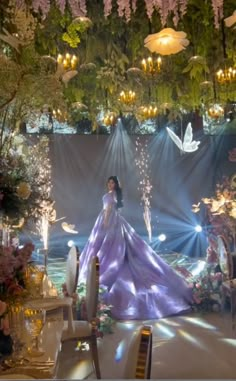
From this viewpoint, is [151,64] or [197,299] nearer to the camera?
[151,64]

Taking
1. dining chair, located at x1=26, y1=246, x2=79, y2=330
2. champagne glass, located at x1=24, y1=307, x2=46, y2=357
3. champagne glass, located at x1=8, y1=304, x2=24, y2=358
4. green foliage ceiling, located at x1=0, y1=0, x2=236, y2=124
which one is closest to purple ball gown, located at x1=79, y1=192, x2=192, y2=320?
dining chair, located at x1=26, y1=246, x2=79, y2=330

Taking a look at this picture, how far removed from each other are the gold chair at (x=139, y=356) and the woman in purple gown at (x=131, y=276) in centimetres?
321

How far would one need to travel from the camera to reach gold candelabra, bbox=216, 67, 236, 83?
3967mm

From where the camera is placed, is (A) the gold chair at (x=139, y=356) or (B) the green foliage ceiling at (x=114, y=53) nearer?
(A) the gold chair at (x=139, y=356)

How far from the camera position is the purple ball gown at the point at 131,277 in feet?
14.7

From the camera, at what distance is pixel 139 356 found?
Answer: 1225 mm

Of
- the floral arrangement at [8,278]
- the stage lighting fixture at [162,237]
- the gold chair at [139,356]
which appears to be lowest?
the gold chair at [139,356]

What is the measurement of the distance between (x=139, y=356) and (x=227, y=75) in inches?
133

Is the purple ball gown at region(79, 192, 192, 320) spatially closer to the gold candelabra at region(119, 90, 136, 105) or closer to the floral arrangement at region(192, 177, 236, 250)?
the floral arrangement at region(192, 177, 236, 250)

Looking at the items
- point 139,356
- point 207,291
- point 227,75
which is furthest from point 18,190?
point 207,291

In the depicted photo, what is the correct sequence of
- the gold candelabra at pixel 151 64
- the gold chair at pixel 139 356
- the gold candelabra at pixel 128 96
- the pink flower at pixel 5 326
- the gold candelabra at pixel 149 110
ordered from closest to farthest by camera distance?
1. the gold chair at pixel 139 356
2. the pink flower at pixel 5 326
3. the gold candelabra at pixel 151 64
4. the gold candelabra at pixel 128 96
5. the gold candelabra at pixel 149 110

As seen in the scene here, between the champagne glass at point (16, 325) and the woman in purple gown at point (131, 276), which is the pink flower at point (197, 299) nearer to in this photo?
the woman in purple gown at point (131, 276)

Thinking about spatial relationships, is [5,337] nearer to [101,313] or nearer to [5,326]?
[5,326]

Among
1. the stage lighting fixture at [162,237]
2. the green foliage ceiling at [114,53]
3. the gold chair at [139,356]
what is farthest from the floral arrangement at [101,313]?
the stage lighting fixture at [162,237]
